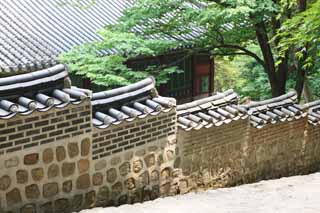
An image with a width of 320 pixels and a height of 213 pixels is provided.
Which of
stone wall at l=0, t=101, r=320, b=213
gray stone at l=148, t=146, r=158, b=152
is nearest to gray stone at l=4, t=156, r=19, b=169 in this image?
stone wall at l=0, t=101, r=320, b=213

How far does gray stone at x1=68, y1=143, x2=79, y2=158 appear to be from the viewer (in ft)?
18.4

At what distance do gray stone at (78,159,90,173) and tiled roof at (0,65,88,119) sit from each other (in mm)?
672

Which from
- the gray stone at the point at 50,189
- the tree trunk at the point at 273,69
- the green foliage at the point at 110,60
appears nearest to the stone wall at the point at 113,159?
the gray stone at the point at 50,189

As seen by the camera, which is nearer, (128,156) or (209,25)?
(128,156)

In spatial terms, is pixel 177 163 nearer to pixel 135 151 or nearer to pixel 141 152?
pixel 141 152

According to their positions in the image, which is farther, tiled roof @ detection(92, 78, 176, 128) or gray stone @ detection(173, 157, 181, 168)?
gray stone @ detection(173, 157, 181, 168)

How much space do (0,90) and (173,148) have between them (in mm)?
2607

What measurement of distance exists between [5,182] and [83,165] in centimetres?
95

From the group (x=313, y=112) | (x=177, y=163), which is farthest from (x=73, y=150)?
(x=313, y=112)

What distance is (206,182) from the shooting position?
767 cm

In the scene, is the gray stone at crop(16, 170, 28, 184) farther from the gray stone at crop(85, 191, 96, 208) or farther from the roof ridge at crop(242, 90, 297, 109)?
the roof ridge at crop(242, 90, 297, 109)

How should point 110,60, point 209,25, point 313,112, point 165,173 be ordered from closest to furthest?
point 165,173
point 313,112
point 110,60
point 209,25

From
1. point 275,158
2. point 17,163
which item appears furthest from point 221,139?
point 17,163

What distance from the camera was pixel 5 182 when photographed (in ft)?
16.8
